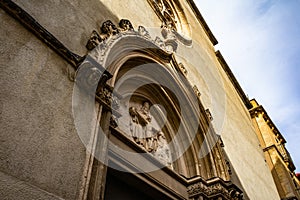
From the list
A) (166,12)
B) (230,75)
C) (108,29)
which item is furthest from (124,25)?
(230,75)

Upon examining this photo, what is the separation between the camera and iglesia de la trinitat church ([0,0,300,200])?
186cm

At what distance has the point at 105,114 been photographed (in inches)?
103

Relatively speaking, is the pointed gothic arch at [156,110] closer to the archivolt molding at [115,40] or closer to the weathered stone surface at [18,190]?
the archivolt molding at [115,40]

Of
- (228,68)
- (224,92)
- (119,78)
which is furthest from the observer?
(228,68)

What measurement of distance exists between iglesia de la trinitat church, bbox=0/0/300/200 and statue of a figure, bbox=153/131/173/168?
0.02 m

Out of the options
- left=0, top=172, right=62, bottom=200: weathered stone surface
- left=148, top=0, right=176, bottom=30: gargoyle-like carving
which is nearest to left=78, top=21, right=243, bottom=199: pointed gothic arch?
left=0, top=172, right=62, bottom=200: weathered stone surface

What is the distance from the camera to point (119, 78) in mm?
3625

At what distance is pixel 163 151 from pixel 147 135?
364 mm

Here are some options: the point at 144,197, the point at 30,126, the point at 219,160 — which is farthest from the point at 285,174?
the point at 30,126

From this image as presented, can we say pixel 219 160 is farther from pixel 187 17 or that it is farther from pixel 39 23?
pixel 187 17

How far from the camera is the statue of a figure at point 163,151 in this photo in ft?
12.7

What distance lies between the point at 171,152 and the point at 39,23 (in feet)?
8.70

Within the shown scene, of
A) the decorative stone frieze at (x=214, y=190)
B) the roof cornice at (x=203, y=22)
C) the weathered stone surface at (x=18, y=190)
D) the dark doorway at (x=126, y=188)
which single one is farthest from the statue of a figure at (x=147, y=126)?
the roof cornice at (x=203, y=22)

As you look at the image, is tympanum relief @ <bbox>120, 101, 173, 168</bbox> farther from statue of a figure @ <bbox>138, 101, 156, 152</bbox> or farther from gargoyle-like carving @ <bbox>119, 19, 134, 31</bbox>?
gargoyle-like carving @ <bbox>119, 19, 134, 31</bbox>
